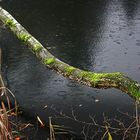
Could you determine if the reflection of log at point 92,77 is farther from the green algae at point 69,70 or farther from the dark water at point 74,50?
the dark water at point 74,50

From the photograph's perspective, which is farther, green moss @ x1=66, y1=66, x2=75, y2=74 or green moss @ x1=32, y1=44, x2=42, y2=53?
green moss @ x1=32, y1=44, x2=42, y2=53

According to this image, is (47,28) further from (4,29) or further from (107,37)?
(107,37)

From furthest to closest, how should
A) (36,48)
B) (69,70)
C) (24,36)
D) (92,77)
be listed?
(24,36), (36,48), (69,70), (92,77)

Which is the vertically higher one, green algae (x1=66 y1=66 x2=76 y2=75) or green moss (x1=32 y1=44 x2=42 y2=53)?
green moss (x1=32 y1=44 x2=42 y2=53)

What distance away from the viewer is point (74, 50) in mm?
11125

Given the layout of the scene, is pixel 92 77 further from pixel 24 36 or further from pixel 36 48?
pixel 24 36

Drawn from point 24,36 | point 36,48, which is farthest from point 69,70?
point 24,36

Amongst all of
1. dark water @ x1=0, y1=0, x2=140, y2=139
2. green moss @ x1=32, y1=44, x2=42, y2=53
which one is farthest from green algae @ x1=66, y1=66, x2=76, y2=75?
green moss @ x1=32, y1=44, x2=42, y2=53

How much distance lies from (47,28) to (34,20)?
1097 mm

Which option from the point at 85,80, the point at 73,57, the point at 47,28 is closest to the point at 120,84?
the point at 85,80

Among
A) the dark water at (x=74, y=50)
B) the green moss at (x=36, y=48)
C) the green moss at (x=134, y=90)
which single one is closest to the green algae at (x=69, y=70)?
the dark water at (x=74, y=50)

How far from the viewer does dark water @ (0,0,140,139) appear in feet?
26.6

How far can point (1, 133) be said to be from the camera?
402 centimetres

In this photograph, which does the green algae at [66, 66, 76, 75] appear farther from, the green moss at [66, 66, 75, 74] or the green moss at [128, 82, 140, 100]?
the green moss at [128, 82, 140, 100]
